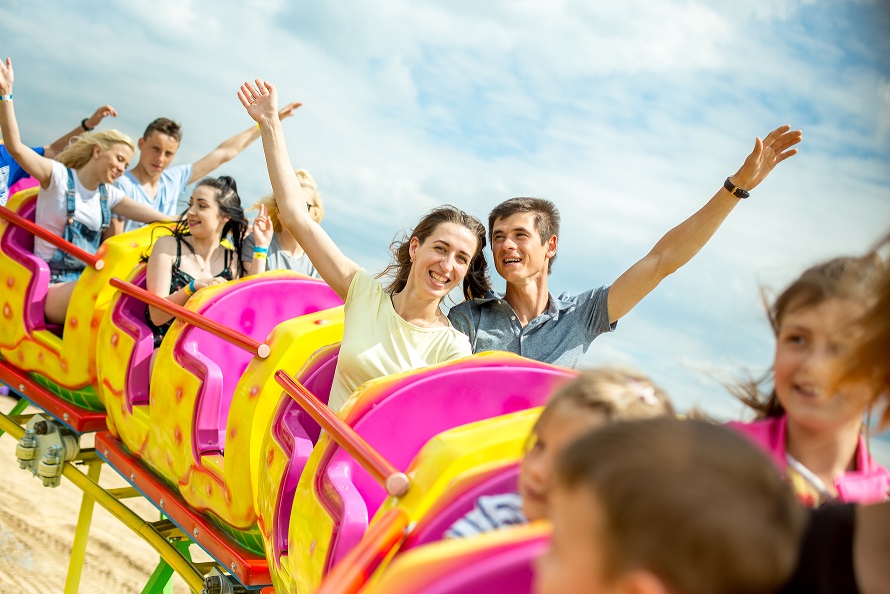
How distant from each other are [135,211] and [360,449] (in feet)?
8.74

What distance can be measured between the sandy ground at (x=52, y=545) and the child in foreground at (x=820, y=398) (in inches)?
163

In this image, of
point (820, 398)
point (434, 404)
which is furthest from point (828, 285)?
point (434, 404)

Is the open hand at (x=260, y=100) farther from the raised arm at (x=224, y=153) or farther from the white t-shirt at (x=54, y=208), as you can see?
the raised arm at (x=224, y=153)

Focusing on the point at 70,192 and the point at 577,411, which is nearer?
the point at 577,411

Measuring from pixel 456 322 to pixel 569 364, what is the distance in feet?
1.06

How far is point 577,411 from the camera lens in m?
1.07

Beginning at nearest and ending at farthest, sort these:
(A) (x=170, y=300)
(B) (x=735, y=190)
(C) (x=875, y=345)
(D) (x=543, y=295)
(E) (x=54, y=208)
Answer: (C) (x=875, y=345)
(B) (x=735, y=190)
(D) (x=543, y=295)
(A) (x=170, y=300)
(E) (x=54, y=208)

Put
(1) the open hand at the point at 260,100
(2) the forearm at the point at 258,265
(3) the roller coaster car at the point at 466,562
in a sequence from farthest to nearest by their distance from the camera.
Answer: (2) the forearm at the point at 258,265 < (1) the open hand at the point at 260,100 < (3) the roller coaster car at the point at 466,562

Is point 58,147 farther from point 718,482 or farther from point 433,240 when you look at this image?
point 718,482

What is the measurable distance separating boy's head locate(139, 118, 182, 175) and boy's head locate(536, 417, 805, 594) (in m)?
3.85

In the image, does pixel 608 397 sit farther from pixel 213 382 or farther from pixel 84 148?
pixel 84 148

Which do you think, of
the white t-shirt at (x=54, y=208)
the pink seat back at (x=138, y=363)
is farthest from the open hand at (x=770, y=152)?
the white t-shirt at (x=54, y=208)

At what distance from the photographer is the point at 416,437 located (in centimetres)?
180

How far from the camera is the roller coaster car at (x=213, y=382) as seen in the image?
2328 millimetres
